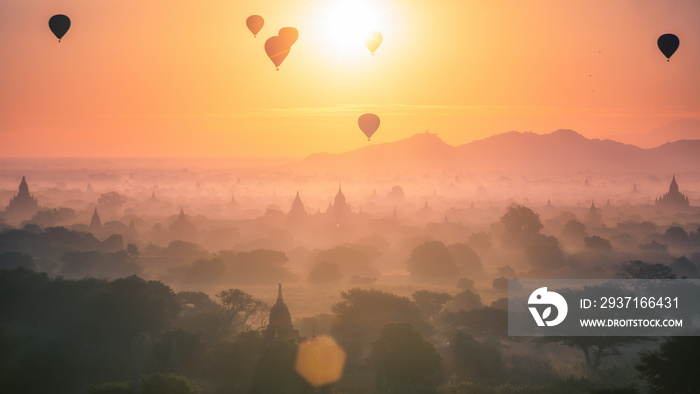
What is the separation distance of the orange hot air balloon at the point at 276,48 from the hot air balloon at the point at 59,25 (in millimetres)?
16716

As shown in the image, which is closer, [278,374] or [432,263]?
[278,374]

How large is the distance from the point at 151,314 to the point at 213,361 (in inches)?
413

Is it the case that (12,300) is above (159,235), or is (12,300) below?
below

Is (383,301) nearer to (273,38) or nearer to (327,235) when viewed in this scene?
(273,38)

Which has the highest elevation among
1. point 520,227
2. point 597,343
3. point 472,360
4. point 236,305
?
point 520,227

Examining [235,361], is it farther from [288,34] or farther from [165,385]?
[288,34]

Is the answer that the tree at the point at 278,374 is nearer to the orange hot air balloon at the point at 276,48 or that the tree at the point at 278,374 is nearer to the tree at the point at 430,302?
the tree at the point at 430,302

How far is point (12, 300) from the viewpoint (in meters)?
47.8

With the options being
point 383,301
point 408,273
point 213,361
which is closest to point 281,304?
point 213,361

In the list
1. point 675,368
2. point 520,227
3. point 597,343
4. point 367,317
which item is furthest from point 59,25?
Answer: point 520,227

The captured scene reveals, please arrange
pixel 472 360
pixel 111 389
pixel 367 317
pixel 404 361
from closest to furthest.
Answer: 1. pixel 111 389
2. pixel 404 361
3. pixel 472 360
4. pixel 367 317

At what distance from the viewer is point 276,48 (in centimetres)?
5800

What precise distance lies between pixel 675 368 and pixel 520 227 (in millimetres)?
77585

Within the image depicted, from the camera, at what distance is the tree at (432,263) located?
8269cm
